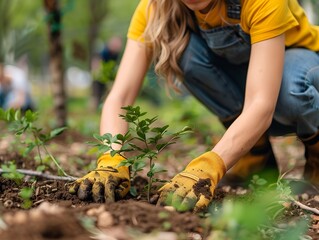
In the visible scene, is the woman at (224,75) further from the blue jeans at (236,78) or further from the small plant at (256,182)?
the small plant at (256,182)

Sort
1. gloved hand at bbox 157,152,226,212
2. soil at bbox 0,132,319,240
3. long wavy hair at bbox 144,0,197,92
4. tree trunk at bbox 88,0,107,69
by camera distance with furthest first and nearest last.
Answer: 1. tree trunk at bbox 88,0,107,69
2. long wavy hair at bbox 144,0,197,92
3. gloved hand at bbox 157,152,226,212
4. soil at bbox 0,132,319,240

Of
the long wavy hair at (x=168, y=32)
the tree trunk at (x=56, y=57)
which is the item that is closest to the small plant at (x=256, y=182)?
the long wavy hair at (x=168, y=32)

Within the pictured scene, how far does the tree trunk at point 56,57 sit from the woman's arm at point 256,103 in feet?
6.98

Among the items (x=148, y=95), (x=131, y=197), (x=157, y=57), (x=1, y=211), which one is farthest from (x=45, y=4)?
(x=148, y=95)

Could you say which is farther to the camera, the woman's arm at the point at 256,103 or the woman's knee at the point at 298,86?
the woman's knee at the point at 298,86

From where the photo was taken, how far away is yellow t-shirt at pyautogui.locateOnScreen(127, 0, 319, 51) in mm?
1917

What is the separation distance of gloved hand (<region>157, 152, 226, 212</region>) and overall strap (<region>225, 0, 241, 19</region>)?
64 cm

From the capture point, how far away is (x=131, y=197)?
5.99 feet

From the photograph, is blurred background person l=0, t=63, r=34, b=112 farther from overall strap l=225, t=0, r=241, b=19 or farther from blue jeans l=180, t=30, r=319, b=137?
overall strap l=225, t=0, r=241, b=19

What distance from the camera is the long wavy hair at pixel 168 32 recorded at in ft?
7.08

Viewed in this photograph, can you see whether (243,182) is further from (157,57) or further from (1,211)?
(1,211)

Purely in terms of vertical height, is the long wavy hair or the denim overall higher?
the long wavy hair

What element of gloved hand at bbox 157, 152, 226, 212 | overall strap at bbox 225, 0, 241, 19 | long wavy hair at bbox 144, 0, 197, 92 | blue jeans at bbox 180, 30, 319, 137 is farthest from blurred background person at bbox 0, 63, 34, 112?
gloved hand at bbox 157, 152, 226, 212

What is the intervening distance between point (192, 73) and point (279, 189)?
81 cm
